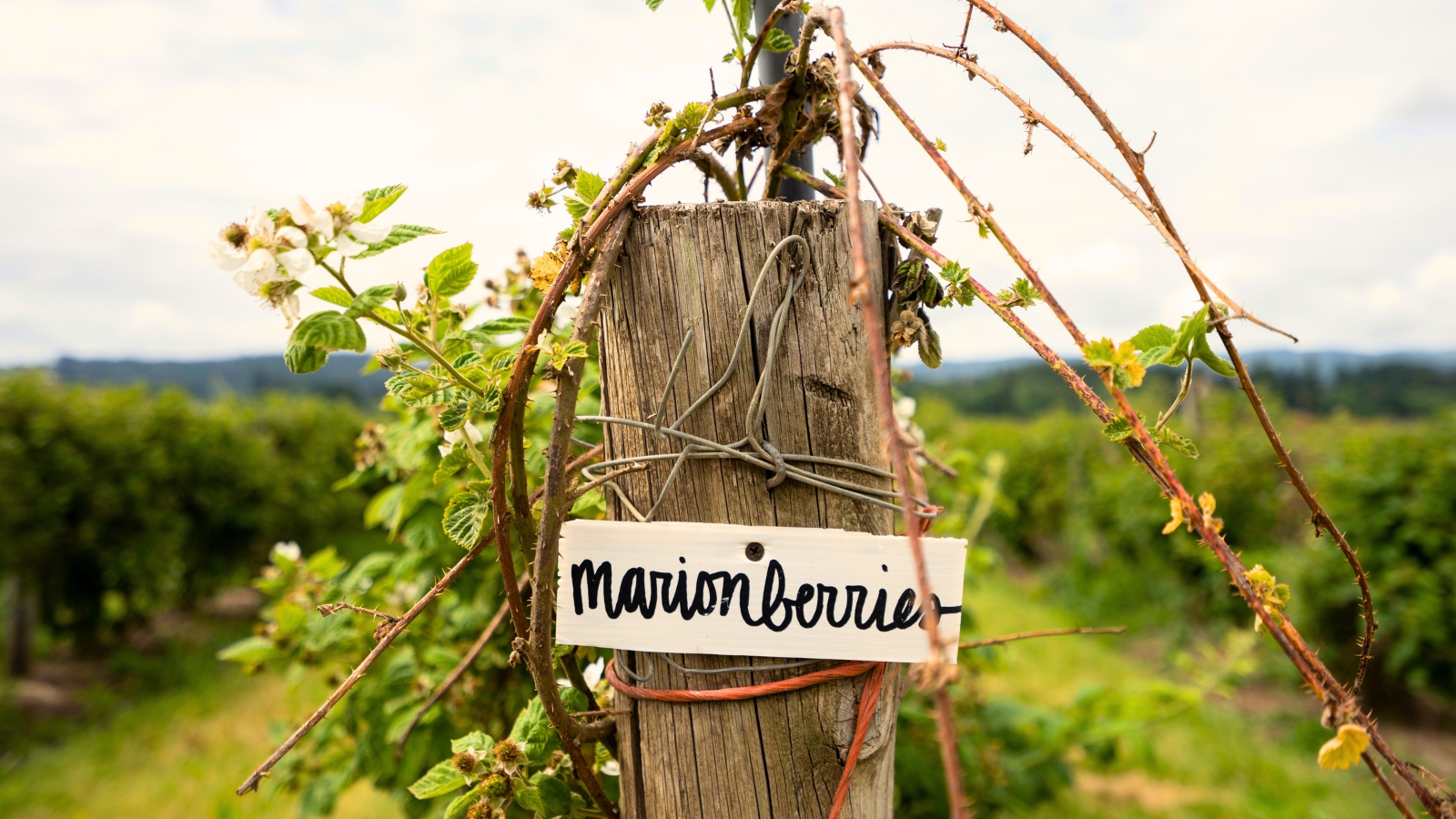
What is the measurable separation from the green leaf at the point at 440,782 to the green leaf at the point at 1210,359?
41.5 inches

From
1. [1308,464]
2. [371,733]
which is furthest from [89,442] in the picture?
[1308,464]

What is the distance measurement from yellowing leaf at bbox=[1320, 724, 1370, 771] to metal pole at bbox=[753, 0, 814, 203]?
0.90m

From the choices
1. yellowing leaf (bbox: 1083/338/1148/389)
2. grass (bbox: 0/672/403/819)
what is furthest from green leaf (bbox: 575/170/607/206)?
grass (bbox: 0/672/403/819)

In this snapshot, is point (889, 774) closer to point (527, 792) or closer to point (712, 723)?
point (712, 723)

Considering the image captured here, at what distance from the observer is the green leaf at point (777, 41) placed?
41.9 inches

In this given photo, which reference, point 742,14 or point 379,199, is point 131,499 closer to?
point 379,199

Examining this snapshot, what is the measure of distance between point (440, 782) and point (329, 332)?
649 mm

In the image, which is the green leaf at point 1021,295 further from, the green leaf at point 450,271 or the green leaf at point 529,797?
the green leaf at point 529,797

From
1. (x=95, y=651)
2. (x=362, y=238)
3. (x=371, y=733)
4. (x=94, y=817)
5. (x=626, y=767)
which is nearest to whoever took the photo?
(x=362, y=238)

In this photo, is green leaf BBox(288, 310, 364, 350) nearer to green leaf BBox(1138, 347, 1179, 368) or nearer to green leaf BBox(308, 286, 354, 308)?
green leaf BBox(308, 286, 354, 308)

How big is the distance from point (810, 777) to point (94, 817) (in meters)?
4.11

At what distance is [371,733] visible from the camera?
1729mm

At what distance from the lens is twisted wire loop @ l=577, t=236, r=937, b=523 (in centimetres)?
94

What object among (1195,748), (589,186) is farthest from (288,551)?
(1195,748)
